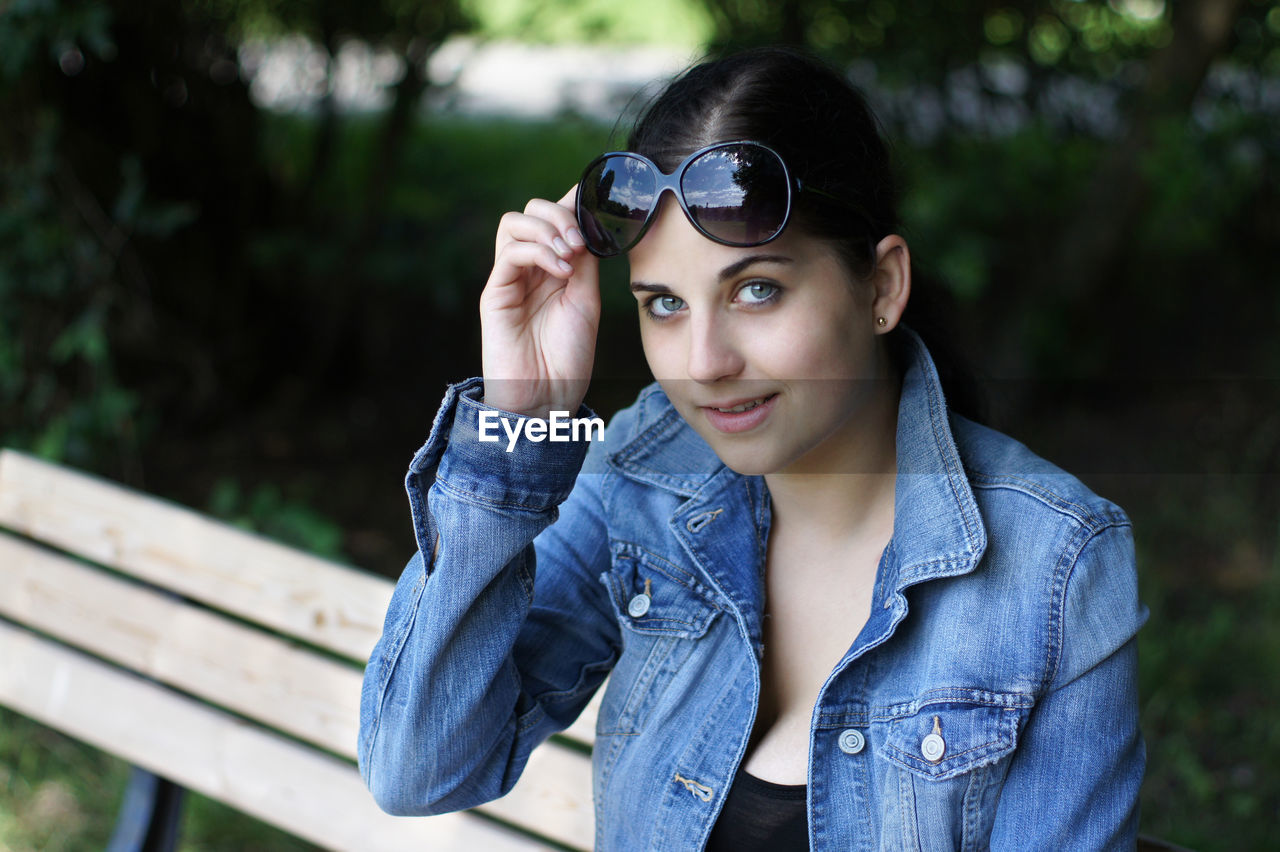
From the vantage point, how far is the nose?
1389mm

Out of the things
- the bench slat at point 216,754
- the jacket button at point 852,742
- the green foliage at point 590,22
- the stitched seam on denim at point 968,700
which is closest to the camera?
the stitched seam on denim at point 968,700

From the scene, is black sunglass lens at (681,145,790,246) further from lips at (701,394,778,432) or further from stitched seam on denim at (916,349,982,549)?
stitched seam on denim at (916,349,982,549)

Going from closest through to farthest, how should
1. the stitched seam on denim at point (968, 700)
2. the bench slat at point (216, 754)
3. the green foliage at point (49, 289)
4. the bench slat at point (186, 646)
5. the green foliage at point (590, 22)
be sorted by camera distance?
1. the stitched seam on denim at point (968, 700)
2. the bench slat at point (216, 754)
3. the bench slat at point (186, 646)
4. the green foliage at point (49, 289)
5. the green foliage at point (590, 22)

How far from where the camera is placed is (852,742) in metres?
1.44

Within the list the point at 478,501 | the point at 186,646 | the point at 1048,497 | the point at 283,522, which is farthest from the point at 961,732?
the point at 283,522

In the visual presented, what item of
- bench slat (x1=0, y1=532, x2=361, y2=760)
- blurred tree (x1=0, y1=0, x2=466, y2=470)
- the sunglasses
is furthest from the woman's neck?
blurred tree (x1=0, y1=0, x2=466, y2=470)

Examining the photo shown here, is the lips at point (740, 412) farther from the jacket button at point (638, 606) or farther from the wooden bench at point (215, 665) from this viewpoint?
the wooden bench at point (215, 665)

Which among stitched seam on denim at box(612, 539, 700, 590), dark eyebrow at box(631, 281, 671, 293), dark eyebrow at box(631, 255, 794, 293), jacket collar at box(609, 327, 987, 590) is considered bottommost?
stitched seam on denim at box(612, 539, 700, 590)

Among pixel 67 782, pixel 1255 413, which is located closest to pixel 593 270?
pixel 67 782

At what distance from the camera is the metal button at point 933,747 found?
1.35 meters

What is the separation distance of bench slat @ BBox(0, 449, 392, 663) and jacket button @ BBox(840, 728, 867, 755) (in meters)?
0.98

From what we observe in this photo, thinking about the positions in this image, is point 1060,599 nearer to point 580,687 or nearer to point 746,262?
point 746,262

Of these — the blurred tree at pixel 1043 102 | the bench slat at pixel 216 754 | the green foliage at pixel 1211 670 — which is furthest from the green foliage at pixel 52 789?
the blurred tree at pixel 1043 102

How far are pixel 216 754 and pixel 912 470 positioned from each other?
165 centimetres
